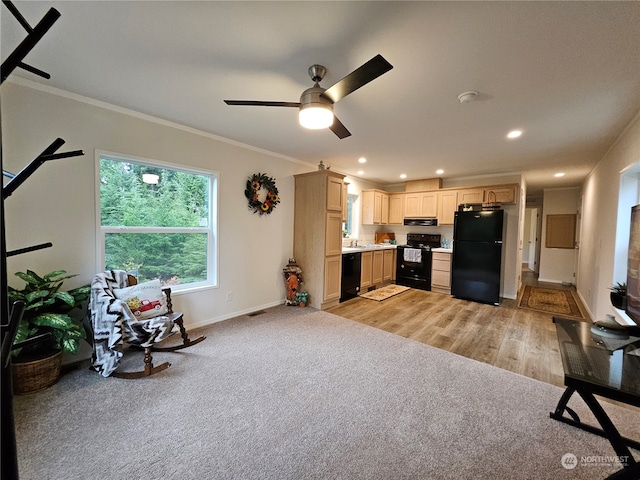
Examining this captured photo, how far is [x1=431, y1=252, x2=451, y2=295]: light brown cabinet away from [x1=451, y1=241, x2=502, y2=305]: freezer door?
176 millimetres

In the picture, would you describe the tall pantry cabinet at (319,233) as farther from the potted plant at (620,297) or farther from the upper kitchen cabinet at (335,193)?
the potted plant at (620,297)

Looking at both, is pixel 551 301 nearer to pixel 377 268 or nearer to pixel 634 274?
pixel 377 268

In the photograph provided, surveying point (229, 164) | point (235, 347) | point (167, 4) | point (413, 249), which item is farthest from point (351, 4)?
point (413, 249)

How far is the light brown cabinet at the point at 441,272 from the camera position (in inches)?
210

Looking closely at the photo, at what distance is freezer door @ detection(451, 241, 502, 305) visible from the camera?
183 inches

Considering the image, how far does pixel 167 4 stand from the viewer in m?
1.44

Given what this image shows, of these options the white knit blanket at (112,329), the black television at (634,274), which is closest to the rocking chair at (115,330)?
the white knit blanket at (112,329)

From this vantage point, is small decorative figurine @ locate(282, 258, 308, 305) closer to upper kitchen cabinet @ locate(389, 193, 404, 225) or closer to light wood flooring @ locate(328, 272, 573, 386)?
light wood flooring @ locate(328, 272, 573, 386)

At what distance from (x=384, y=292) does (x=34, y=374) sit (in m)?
4.84

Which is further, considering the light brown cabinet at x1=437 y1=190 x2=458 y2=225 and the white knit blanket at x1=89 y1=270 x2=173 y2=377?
the light brown cabinet at x1=437 y1=190 x2=458 y2=225

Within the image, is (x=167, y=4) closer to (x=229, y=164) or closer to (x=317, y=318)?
(x=229, y=164)

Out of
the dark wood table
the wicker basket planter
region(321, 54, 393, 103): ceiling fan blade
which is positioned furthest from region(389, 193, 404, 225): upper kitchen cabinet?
the wicker basket planter

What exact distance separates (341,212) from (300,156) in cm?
117

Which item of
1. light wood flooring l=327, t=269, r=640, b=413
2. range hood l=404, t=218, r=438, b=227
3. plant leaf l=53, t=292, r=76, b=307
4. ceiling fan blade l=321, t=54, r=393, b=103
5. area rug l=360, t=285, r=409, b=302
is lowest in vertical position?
light wood flooring l=327, t=269, r=640, b=413
